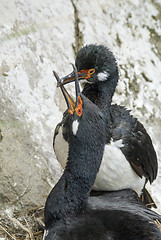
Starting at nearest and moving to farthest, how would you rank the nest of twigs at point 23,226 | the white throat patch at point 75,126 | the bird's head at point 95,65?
the white throat patch at point 75,126 < the nest of twigs at point 23,226 < the bird's head at point 95,65

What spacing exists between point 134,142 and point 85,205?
1142 millimetres

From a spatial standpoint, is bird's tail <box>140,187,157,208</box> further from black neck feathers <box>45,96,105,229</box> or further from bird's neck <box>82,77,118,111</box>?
black neck feathers <box>45,96,105,229</box>

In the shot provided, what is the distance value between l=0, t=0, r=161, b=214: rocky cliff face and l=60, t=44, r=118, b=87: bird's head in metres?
0.78

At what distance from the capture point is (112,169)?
461cm

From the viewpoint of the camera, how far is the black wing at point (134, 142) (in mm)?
4711

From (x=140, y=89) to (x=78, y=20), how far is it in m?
1.30

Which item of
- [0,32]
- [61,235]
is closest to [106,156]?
[61,235]

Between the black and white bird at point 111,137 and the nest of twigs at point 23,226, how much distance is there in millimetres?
613

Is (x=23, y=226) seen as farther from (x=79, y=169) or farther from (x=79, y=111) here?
(x=79, y=111)

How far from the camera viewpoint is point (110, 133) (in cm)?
461

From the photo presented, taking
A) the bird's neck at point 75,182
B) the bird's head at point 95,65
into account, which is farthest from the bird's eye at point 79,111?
the bird's head at point 95,65

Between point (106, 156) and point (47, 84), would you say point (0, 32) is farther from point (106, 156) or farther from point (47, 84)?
point (106, 156)

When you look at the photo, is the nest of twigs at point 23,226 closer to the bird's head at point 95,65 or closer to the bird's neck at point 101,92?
the bird's neck at point 101,92

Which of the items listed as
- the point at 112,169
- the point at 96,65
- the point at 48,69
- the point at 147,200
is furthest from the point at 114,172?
the point at 48,69
